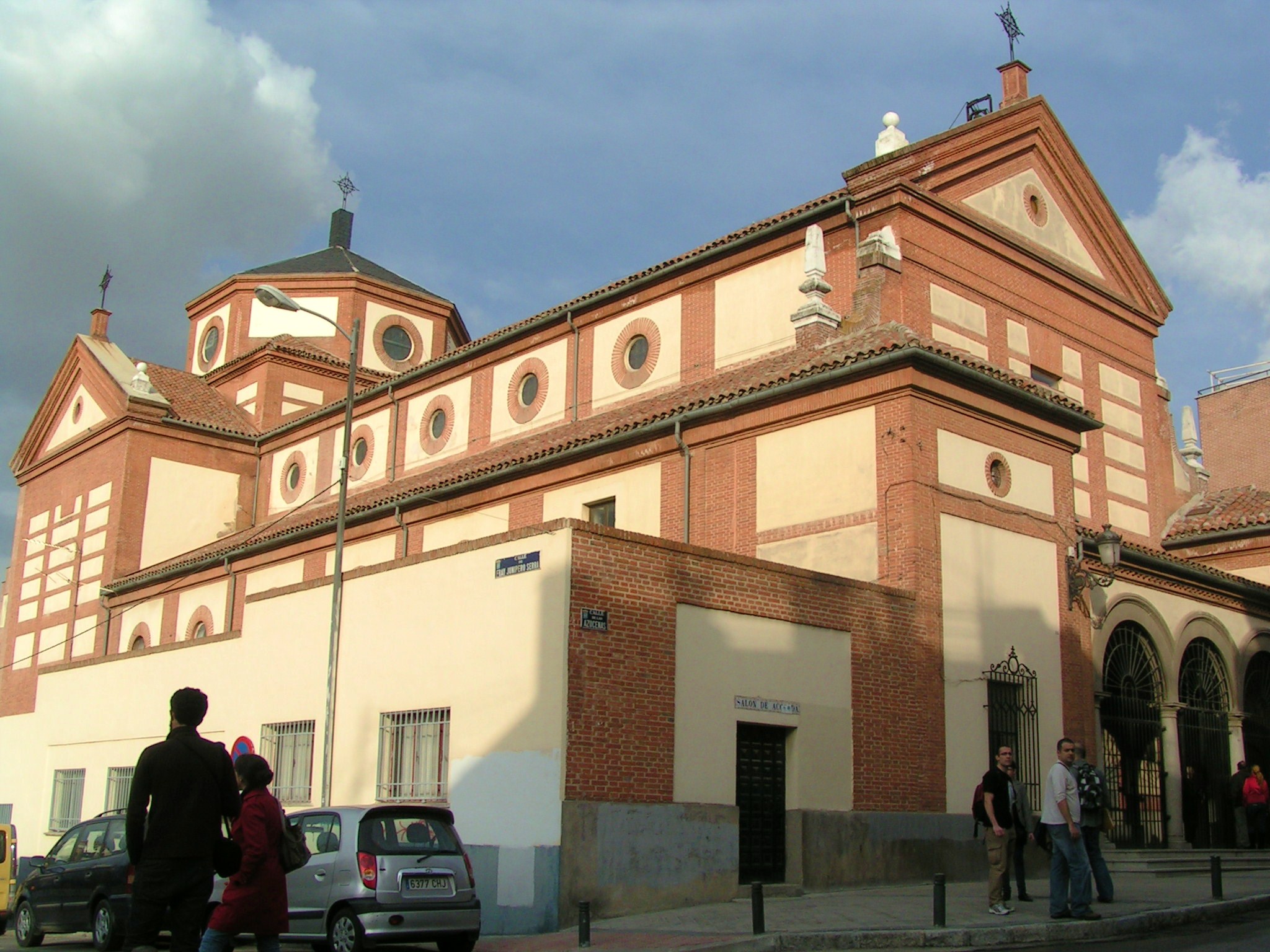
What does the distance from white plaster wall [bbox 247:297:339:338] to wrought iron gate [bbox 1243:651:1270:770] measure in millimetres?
25806

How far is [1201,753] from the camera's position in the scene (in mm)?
22797

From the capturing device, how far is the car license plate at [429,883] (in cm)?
1167

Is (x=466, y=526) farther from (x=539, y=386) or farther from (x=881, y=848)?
(x=881, y=848)

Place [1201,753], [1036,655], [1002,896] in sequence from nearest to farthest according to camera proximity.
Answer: [1002,896] < [1036,655] < [1201,753]

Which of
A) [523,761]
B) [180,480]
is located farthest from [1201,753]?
[180,480]

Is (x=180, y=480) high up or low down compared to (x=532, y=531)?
up

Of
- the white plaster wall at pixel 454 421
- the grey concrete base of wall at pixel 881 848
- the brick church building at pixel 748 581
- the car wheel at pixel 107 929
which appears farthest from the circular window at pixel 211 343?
the grey concrete base of wall at pixel 881 848

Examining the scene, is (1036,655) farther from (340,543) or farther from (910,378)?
(340,543)

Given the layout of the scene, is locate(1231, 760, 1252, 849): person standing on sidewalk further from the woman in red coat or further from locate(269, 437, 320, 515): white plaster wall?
locate(269, 437, 320, 515): white plaster wall

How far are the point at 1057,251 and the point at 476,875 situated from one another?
1736 cm

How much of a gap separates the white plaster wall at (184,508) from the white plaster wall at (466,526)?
1203 centimetres

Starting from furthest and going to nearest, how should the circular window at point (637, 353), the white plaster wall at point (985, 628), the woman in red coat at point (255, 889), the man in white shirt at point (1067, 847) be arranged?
the circular window at point (637, 353), the white plaster wall at point (985, 628), the man in white shirt at point (1067, 847), the woman in red coat at point (255, 889)

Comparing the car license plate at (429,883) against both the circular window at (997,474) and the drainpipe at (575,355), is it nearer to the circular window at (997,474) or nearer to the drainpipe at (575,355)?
the circular window at (997,474)

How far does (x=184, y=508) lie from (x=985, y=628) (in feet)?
79.2
